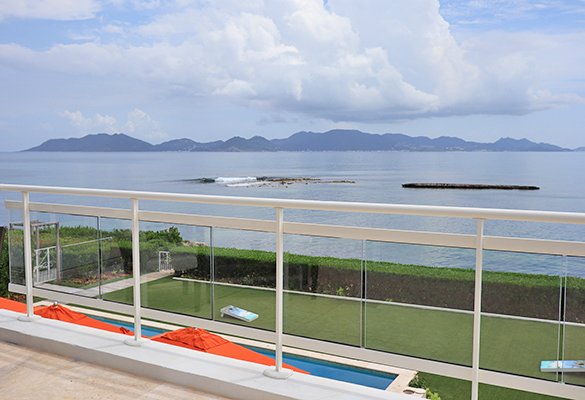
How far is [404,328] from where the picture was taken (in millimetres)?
2855

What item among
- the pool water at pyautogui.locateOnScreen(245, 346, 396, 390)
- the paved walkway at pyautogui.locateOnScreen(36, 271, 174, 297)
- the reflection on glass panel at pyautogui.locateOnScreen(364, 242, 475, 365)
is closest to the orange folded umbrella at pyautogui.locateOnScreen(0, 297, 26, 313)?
the paved walkway at pyautogui.locateOnScreen(36, 271, 174, 297)

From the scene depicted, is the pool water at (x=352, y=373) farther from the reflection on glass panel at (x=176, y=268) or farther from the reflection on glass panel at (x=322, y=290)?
the reflection on glass panel at (x=322, y=290)

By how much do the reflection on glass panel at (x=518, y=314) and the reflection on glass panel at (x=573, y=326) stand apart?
0.03 m

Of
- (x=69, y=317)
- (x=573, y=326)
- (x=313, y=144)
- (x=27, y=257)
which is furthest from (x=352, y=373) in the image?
(x=313, y=144)

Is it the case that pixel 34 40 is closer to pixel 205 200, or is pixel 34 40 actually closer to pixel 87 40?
pixel 87 40

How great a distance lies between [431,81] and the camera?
65.0 metres

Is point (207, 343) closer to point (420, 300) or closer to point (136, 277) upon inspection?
point (136, 277)

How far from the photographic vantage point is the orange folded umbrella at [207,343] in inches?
159

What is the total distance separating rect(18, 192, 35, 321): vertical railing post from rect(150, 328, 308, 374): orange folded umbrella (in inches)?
31.3

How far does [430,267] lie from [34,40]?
67685 mm

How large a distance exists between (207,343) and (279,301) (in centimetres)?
142

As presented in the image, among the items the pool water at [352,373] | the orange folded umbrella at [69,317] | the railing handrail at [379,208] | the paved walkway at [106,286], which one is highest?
the railing handrail at [379,208]

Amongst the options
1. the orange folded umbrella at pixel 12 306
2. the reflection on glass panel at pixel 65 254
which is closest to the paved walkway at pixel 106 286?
the reflection on glass panel at pixel 65 254

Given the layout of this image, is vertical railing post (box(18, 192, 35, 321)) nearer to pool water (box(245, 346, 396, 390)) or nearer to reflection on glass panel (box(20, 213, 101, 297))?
reflection on glass panel (box(20, 213, 101, 297))
